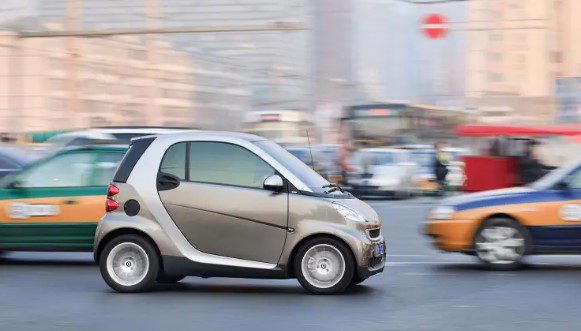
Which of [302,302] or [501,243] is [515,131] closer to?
[501,243]

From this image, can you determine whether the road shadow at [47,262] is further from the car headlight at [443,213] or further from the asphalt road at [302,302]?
the car headlight at [443,213]

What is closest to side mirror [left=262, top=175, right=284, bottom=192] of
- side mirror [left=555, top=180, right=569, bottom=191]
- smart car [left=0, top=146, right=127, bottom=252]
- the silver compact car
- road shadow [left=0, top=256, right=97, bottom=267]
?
the silver compact car

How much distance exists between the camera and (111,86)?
3691 cm

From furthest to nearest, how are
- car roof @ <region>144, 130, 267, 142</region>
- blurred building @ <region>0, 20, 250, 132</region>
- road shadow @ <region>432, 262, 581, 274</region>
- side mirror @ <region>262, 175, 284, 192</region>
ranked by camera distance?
blurred building @ <region>0, 20, 250, 132</region>
road shadow @ <region>432, 262, 581, 274</region>
car roof @ <region>144, 130, 267, 142</region>
side mirror @ <region>262, 175, 284, 192</region>

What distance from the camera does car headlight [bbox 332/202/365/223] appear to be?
35.9 feet

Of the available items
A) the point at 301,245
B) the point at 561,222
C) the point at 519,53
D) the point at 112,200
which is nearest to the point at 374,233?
the point at 301,245

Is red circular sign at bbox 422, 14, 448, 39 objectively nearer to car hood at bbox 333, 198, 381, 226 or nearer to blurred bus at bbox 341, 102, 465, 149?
blurred bus at bbox 341, 102, 465, 149

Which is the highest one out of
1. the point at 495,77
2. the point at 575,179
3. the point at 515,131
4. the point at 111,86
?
the point at 495,77

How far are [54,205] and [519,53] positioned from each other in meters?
26.7

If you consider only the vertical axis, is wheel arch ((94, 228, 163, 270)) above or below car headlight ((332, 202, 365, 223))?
below

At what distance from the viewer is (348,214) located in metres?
11.0

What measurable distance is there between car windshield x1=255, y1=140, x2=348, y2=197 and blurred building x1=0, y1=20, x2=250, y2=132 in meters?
23.4

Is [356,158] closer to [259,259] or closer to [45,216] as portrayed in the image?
[45,216]

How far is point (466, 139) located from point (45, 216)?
13.9 m
